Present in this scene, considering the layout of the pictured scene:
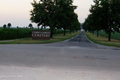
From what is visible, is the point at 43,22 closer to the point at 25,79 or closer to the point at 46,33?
the point at 46,33

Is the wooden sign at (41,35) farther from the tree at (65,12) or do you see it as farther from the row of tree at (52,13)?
the tree at (65,12)

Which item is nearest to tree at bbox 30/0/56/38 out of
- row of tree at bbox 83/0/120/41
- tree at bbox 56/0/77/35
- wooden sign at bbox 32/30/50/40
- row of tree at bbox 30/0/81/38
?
row of tree at bbox 30/0/81/38

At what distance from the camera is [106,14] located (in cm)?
2900

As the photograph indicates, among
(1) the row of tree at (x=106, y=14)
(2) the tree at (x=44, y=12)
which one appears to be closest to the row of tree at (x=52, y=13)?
(2) the tree at (x=44, y=12)

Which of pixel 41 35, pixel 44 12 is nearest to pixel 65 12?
pixel 44 12

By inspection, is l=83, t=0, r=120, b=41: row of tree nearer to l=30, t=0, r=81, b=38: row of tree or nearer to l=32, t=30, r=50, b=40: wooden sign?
l=30, t=0, r=81, b=38: row of tree

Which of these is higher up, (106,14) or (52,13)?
(52,13)

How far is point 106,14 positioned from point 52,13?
415 inches

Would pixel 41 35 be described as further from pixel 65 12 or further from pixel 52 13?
pixel 65 12

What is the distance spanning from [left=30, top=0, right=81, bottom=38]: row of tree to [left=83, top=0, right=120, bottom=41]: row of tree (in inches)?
203

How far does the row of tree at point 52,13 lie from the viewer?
3269 centimetres

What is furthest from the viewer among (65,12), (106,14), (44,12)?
(65,12)

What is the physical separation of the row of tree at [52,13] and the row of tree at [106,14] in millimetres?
5168

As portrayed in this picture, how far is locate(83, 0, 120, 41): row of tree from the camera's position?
28406 mm
